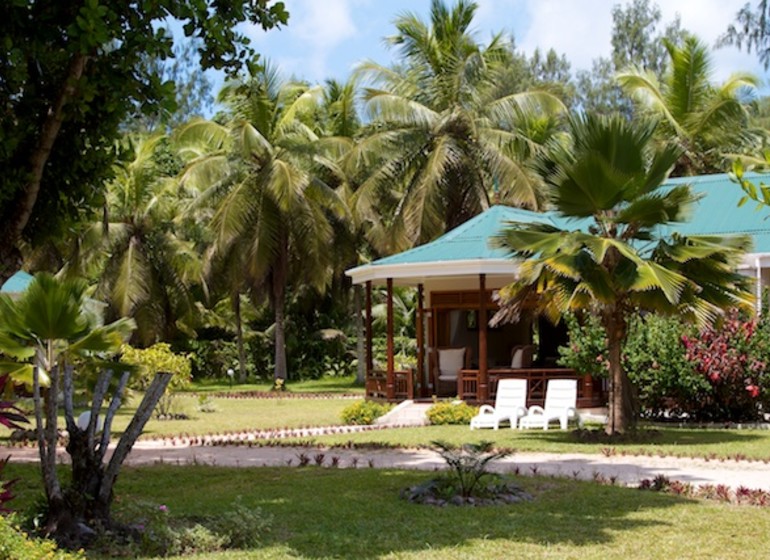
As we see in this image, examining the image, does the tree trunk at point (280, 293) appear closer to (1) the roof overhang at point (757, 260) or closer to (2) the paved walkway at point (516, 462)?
(1) the roof overhang at point (757, 260)

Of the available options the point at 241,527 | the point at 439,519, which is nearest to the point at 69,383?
the point at 241,527

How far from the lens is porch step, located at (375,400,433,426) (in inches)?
795

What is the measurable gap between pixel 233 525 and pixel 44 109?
15.1 ft

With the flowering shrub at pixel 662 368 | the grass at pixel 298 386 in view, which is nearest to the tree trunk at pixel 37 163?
the flowering shrub at pixel 662 368

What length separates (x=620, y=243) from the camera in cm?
1457

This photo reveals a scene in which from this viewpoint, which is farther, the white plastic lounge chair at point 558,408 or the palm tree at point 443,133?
the palm tree at point 443,133

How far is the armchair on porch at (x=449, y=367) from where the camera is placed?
22.6 metres

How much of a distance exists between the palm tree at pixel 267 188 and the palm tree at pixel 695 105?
10.6 meters

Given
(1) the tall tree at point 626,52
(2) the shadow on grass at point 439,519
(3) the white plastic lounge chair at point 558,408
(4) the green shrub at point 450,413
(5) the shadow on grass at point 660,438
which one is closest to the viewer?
(2) the shadow on grass at point 439,519

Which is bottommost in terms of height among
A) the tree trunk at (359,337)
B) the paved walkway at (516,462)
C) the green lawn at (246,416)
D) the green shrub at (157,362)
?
the paved walkway at (516,462)

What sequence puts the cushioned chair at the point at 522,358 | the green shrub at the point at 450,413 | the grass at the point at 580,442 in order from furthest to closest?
the cushioned chair at the point at 522,358
the green shrub at the point at 450,413
the grass at the point at 580,442

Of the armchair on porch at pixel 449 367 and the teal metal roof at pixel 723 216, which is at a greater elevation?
the teal metal roof at pixel 723 216

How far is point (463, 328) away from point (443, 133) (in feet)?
23.6

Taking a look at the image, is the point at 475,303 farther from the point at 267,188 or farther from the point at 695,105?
the point at 695,105
